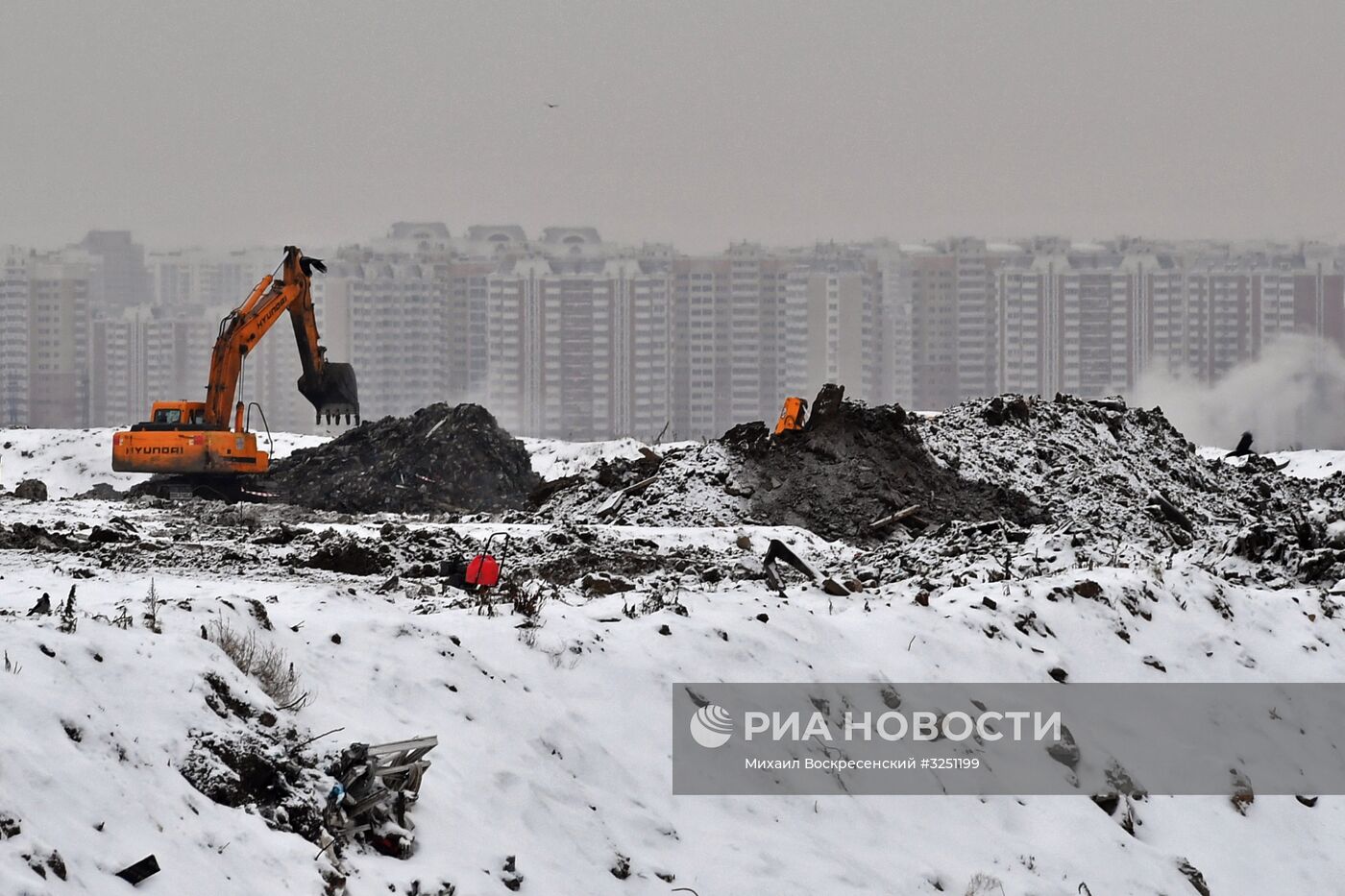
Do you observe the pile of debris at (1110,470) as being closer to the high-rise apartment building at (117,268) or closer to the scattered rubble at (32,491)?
the scattered rubble at (32,491)

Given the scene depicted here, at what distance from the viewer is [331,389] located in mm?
26844

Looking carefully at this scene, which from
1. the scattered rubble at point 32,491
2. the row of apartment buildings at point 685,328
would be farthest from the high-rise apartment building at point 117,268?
the scattered rubble at point 32,491

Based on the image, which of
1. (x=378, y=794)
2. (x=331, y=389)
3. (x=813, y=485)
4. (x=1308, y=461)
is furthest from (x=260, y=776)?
(x=1308, y=461)

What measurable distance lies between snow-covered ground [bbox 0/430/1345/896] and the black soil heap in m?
8.24

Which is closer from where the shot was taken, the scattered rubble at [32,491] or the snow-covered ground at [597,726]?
the snow-covered ground at [597,726]

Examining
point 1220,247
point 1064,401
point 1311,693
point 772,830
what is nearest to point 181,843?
point 772,830

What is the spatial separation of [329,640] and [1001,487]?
48.0 ft

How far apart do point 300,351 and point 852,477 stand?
1109 cm

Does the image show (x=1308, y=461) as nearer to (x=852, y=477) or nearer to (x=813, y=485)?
(x=852, y=477)

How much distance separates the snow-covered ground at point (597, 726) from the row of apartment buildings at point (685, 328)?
7683 cm

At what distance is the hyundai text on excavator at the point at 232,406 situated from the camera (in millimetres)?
25859

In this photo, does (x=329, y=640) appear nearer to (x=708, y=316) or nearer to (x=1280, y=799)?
(x=1280, y=799)

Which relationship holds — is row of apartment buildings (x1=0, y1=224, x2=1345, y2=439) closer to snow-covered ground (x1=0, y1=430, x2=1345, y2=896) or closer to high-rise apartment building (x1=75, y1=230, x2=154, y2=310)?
high-rise apartment building (x1=75, y1=230, x2=154, y2=310)

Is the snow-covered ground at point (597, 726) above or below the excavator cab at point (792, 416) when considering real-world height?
below
